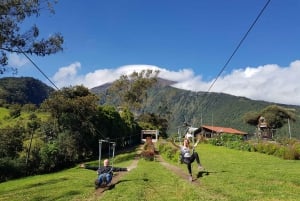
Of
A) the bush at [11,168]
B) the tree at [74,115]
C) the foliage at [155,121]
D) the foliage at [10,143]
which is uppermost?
the foliage at [155,121]

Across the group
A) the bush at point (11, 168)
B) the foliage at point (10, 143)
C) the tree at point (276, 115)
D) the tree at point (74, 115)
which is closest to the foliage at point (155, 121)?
the tree at point (276, 115)

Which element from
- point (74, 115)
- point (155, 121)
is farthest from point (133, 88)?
point (74, 115)

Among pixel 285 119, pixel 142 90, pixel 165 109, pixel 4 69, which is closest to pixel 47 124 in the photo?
pixel 4 69

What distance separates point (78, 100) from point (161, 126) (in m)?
62.2

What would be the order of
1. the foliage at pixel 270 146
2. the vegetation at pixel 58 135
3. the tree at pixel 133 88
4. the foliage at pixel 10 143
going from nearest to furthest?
1. the foliage at pixel 270 146
2. the foliage at pixel 10 143
3. the vegetation at pixel 58 135
4. the tree at pixel 133 88

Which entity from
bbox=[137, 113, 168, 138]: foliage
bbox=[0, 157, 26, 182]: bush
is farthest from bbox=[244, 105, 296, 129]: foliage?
bbox=[0, 157, 26, 182]: bush

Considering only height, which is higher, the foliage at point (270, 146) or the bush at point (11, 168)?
the foliage at point (270, 146)

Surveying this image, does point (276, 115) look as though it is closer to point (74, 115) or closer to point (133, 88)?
point (133, 88)

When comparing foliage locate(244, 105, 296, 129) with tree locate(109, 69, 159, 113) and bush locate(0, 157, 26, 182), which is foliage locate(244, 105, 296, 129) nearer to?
tree locate(109, 69, 159, 113)

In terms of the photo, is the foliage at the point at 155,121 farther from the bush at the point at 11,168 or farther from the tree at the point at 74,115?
the bush at the point at 11,168

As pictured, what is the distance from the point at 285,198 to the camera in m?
15.3

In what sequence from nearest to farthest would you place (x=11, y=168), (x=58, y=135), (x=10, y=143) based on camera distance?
(x=11, y=168)
(x=10, y=143)
(x=58, y=135)

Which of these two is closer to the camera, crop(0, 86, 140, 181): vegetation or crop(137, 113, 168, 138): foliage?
crop(0, 86, 140, 181): vegetation

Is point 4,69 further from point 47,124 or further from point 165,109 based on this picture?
point 165,109
